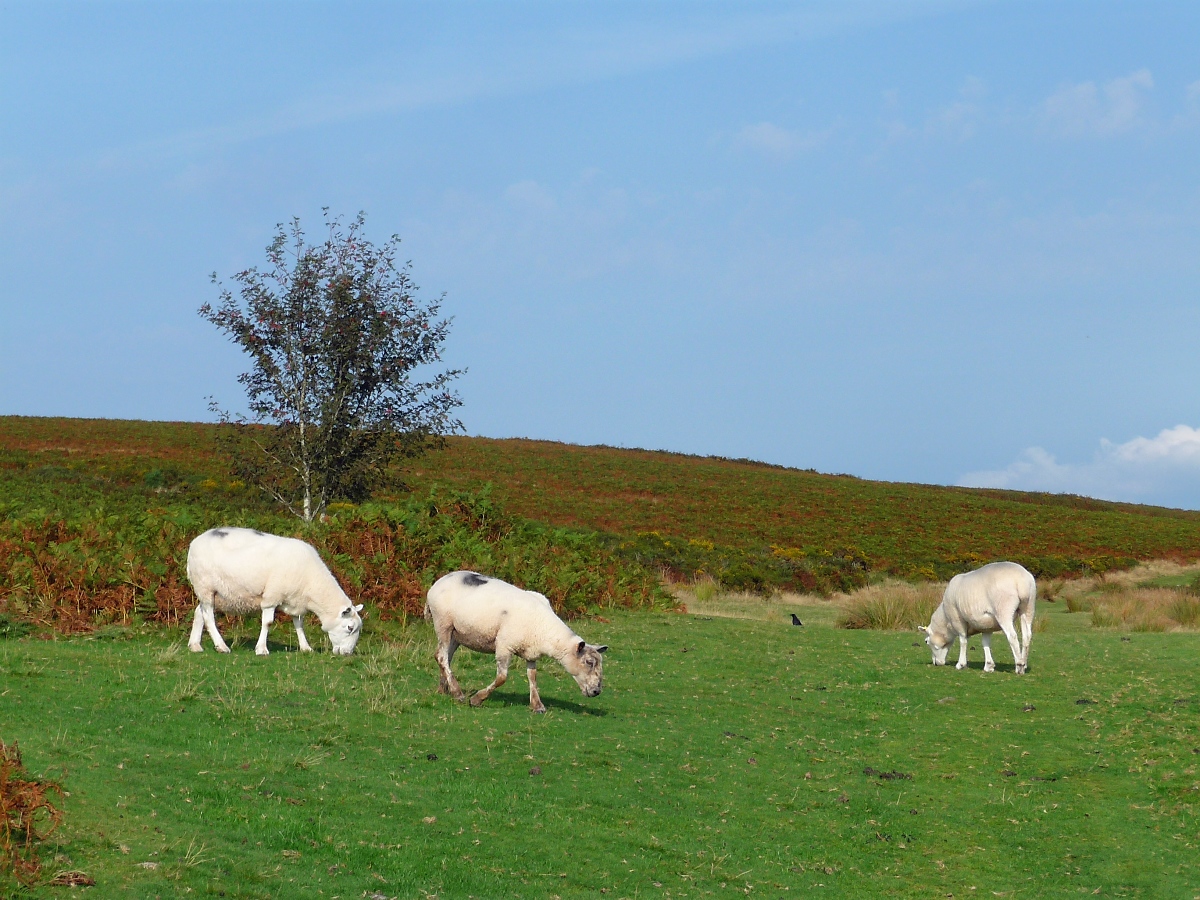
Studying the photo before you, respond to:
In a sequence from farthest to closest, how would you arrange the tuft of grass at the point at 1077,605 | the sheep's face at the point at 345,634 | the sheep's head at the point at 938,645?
1. the tuft of grass at the point at 1077,605
2. the sheep's head at the point at 938,645
3. the sheep's face at the point at 345,634

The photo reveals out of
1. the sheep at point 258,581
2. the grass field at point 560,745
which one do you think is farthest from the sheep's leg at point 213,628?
the grass field at point 560,745

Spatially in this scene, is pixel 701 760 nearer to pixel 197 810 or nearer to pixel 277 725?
pixel 277 725

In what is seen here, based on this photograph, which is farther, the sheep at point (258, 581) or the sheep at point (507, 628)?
the sheep at point (258, 581)

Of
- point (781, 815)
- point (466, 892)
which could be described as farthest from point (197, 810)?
point (781, 815)

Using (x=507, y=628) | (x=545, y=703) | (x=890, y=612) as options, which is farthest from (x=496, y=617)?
(x=890, y=612)

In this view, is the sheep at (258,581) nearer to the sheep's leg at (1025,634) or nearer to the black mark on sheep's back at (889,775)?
the black mark on sheep's back at (889,775)

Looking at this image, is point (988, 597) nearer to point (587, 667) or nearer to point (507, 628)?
point (587, 667)

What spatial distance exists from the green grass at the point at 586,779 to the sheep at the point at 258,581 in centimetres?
68

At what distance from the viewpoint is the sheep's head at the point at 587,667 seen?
13.6 meters

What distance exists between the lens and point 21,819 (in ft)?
24.2

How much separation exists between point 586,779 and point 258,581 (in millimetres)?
6833

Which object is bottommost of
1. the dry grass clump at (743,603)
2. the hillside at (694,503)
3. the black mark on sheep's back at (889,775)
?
the black mark on sheep's back at (889,775)

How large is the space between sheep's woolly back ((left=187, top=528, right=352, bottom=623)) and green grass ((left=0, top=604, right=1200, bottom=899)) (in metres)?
0.78

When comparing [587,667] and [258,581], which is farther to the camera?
[258,581]
